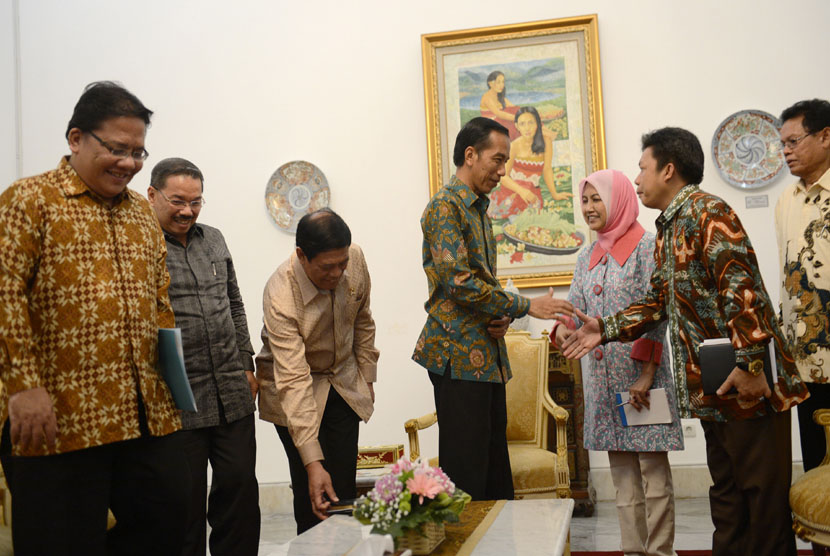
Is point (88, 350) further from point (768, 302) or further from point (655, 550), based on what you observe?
point (655, 550)

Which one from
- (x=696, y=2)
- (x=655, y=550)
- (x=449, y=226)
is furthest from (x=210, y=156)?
(x=655, y=550)

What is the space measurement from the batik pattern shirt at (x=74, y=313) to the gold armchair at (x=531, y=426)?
1.64m

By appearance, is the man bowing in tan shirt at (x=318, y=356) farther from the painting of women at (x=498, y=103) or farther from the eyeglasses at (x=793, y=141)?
the painting of women at (x=498, y=103)

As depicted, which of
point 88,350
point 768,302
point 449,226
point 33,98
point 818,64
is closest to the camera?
point 88,350

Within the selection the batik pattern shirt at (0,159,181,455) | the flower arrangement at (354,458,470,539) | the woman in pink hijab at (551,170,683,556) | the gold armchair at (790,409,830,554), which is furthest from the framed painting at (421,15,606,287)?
the batik pattern shirt at (0,159,181,455)

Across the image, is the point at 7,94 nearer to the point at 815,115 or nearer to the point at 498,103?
the point at 498,103

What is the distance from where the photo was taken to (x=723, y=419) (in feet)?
6.71

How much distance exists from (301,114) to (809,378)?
3.14 meters

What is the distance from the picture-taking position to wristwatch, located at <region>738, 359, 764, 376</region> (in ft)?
6.40

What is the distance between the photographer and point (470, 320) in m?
2.54

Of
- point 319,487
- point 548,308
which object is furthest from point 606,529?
point 319,487

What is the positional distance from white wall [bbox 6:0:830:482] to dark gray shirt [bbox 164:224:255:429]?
1861mm

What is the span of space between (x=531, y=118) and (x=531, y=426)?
1782 millimetres

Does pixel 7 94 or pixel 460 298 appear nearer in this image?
pixel 460 298
